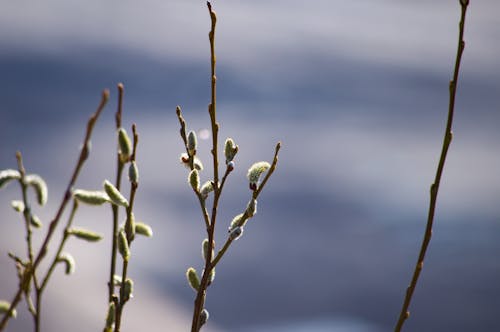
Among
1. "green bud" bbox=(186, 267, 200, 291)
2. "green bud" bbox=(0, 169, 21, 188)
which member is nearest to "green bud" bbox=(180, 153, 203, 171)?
"green bud" bbox=(186, 267, 200, 291)

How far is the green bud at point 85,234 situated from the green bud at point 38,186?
4 centimetres

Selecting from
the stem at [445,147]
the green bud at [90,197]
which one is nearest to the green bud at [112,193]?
the green bud at [90,197]

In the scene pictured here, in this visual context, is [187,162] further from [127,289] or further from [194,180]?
[127,289]

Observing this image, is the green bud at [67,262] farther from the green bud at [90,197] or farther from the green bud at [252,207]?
the green bud at [252,207]

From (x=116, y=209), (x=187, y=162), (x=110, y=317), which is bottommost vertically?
(x=110, y=317)

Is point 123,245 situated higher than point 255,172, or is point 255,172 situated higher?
point 255,172

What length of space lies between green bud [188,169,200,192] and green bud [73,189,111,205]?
0.47 ft

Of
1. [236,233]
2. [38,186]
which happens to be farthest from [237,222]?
[38,186]

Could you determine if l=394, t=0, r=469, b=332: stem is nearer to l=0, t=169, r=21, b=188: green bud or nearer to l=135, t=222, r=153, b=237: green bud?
l=135, t=222, r=153, b=237: green bud

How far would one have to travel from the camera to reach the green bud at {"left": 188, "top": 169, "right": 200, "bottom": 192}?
0.72 metres

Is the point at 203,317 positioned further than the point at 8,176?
Yes

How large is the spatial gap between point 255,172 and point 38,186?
0.79 ft

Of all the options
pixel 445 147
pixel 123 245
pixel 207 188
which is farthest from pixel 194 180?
pixel 445 147

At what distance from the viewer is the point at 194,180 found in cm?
72
